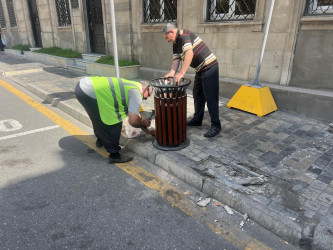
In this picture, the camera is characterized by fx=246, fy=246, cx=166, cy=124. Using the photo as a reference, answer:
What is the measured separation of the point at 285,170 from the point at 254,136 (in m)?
0.97

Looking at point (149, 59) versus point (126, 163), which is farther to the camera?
point (149, 59)

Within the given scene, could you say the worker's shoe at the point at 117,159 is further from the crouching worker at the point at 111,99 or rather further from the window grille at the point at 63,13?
the window grille at the point at 63,13

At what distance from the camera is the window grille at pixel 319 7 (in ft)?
13.6

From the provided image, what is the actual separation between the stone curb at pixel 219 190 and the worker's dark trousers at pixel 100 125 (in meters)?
0.45

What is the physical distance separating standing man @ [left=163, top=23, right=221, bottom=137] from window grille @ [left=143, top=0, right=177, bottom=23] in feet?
11.4

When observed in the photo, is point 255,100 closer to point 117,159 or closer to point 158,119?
point 158,119

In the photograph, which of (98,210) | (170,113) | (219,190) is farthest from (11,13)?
(219,190)

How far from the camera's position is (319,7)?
4.26 m

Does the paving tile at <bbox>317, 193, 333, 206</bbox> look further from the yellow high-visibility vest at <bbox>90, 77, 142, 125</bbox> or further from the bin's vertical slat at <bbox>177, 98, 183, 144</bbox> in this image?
the yellow high-visibility vest at <bbox>90, 77, 142, 125</bbox>

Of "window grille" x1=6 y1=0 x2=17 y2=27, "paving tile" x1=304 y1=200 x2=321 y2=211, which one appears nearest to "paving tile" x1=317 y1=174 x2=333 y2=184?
"paving tile" x1=304 y1=200 x2=321 y2=211

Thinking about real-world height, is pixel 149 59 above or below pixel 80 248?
above

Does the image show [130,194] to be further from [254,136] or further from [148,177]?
[254,136]

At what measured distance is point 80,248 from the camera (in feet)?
6.71

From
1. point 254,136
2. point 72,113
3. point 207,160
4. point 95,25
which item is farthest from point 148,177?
point 95,25
